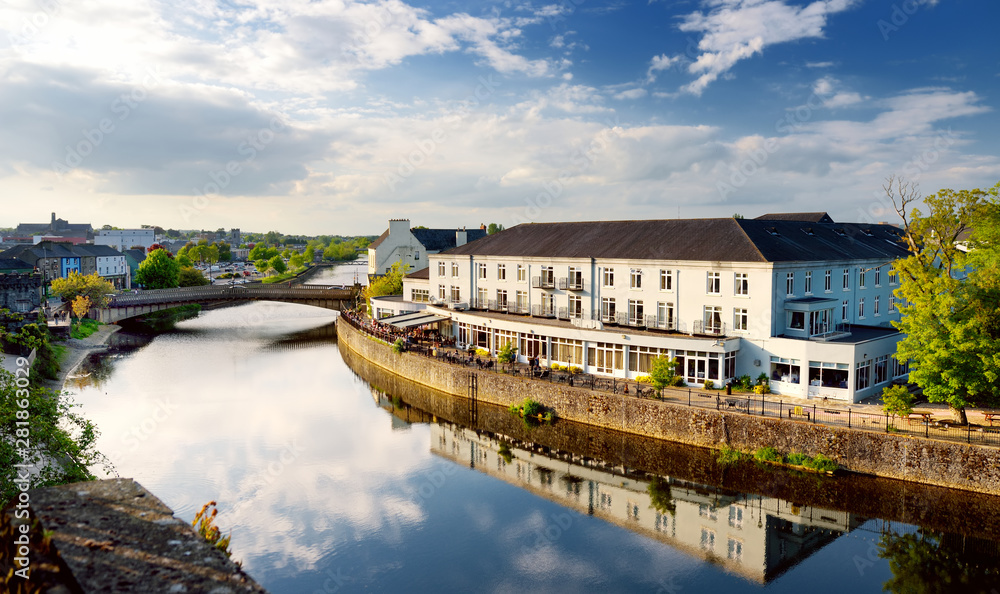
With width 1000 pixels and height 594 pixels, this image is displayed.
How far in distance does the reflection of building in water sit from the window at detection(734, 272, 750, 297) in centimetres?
1199

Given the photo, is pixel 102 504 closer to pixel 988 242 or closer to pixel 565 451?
pixel 565 451

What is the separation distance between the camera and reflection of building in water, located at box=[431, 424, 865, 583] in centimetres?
2109

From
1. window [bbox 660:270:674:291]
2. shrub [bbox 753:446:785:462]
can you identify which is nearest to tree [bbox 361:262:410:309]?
window [bbox 660:270:674:291]

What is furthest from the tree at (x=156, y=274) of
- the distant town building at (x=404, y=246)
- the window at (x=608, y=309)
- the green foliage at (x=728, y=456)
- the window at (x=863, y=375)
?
the window at (x=863, y=375)

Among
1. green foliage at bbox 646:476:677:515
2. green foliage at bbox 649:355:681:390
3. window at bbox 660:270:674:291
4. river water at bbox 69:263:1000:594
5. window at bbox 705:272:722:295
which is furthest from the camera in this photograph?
window at bbox 660:270:674:291

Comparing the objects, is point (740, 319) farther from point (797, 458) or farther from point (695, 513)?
point (695, 513)

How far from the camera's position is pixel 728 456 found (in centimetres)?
2792

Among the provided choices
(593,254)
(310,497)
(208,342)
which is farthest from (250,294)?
(310,497)

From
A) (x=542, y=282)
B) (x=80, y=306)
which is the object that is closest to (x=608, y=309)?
(x=542, y=282)

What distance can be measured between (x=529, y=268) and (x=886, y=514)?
26.4m

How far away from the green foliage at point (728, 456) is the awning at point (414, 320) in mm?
25292

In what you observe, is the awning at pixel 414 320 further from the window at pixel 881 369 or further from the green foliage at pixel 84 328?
the green foliage at pixel 84 328

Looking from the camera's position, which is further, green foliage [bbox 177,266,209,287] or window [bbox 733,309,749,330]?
green foliage [bbox 177,266,209,287]

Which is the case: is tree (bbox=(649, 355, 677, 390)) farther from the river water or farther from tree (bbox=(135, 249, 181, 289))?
tree (bbox=(135, 249, 181, 289))
